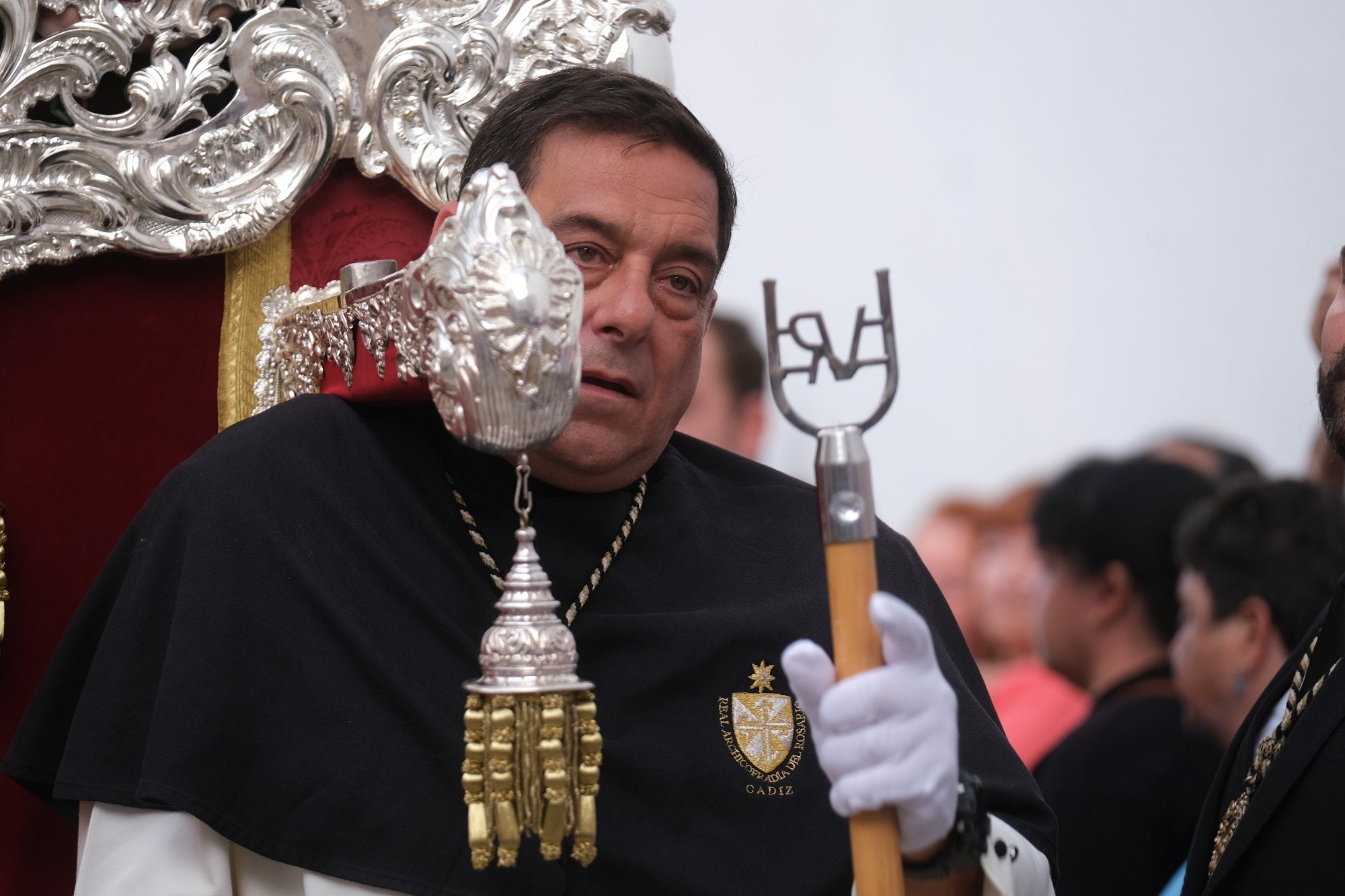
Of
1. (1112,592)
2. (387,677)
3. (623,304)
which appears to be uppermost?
(623,304)

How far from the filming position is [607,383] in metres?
2.01

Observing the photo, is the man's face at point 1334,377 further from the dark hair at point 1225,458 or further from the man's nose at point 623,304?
the dark hair at point 1225,458

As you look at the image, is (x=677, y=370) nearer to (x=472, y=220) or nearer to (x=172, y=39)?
(x=472, y=220)

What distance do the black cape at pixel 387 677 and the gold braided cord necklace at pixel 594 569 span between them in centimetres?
1

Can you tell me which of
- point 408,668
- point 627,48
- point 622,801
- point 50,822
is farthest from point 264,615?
point 627,48

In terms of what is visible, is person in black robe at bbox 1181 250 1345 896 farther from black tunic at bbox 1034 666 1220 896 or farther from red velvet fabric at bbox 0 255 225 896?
red velvet fabric at bbox 0 255 225 896

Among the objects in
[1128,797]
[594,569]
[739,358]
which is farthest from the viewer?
[739,358]

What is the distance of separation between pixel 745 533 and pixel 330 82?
0.96 m

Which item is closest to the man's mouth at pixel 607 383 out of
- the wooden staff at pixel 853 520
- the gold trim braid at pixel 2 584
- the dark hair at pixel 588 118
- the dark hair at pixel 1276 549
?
the dark hair at pixel 588 118

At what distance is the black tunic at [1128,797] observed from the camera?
3262 millimetres

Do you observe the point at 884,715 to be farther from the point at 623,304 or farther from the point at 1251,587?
the point at 1251,587

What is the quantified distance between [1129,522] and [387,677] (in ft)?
9.10

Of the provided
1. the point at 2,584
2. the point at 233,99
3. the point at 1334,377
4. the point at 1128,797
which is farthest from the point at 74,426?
the point at 1128,797

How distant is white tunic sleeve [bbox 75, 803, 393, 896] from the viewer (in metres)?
1.70
